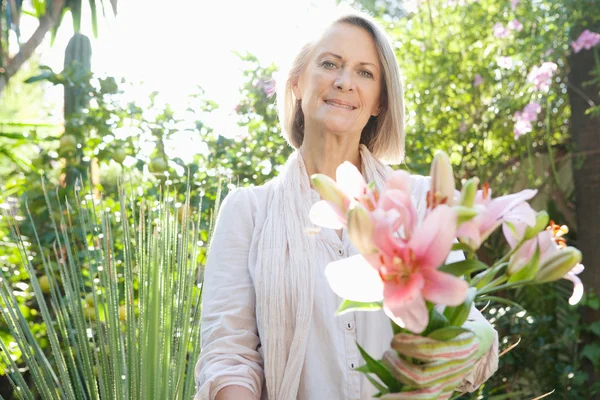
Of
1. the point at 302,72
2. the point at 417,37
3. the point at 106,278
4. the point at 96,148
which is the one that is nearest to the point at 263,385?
the point at 106,278

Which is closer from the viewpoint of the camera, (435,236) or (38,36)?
(435,236)

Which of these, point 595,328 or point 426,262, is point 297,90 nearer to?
point 426,262

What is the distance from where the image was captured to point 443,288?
26.3 inches

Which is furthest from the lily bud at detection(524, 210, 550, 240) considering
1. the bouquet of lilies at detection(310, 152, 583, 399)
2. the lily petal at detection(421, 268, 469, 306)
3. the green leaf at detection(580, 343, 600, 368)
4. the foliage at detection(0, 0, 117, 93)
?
the foliage at detection(0, 0, 117, 93)

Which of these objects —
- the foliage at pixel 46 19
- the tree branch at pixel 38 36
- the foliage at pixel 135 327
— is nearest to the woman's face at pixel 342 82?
the foliage at pixel 135 327

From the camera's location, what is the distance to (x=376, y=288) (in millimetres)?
690

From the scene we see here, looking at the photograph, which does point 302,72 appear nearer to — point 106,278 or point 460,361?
point 106,278

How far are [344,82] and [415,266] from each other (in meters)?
0.99

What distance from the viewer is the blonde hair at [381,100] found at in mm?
1686

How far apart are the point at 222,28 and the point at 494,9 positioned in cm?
158

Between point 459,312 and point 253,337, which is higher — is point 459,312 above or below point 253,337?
above

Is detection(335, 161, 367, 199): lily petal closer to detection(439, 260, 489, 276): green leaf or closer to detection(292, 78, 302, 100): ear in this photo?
detection(439, 260, 489, 276): green leaf

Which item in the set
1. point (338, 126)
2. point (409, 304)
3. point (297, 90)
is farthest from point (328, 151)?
point (409, 304)

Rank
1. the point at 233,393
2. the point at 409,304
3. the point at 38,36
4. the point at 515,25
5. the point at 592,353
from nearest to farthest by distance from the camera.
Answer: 1. the point at 409,304
2. the point at 233,393
3. the point at 592,353
4. the point at 515,25
5. the point at 38,36
